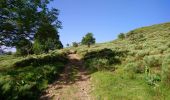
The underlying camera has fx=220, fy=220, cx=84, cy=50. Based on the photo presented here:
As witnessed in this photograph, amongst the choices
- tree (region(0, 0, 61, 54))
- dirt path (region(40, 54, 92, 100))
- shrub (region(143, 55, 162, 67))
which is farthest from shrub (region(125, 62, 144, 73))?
tree (region(0, 0, 61, 54))

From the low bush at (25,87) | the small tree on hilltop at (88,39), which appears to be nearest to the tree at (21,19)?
the low bush at (25,87)

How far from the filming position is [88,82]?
16.9 m

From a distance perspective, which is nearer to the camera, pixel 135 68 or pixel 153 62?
pixel 135 68

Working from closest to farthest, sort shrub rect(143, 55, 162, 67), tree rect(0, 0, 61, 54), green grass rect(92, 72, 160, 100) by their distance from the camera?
1. green grass rect(92, 72, 160, 100)
2. shrub rect(143, 55, 162, 67)
3. tree rect(0, 0, 61, 54)

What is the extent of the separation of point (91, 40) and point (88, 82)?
67.9m

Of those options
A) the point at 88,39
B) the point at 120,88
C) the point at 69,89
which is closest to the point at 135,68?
the point at 120,88

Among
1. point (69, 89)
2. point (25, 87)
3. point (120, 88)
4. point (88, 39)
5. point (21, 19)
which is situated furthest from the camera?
point (88, 39)

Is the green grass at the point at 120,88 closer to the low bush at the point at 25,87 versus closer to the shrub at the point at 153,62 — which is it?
the shrub at the point at 153,62

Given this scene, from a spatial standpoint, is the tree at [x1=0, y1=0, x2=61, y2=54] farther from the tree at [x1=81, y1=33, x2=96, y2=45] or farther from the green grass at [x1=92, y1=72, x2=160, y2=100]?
the tree at [x1=81, y1=33, x2=96, y2=45]

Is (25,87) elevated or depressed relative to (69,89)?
elevated

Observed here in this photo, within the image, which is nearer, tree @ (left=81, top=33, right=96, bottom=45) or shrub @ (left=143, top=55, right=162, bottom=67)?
shrub @ (left=143, top=55, right=162, bottom=67)

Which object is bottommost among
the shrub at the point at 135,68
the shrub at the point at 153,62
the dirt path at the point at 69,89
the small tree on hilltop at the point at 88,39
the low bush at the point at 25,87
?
the dirt path at the point at 69,89

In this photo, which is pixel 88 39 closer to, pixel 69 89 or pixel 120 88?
pixel 69 89

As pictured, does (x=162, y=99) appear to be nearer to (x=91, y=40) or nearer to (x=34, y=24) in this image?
(x=34, y=24)
